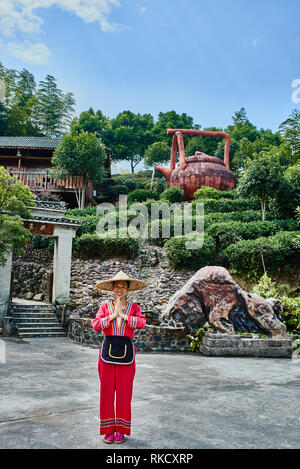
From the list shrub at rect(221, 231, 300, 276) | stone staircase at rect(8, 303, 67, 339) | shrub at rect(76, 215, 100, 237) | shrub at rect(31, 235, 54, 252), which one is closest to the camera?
stone staircase at rect(8, 303, 67, 339)

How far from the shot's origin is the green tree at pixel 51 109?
131 ft

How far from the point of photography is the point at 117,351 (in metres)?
3.26

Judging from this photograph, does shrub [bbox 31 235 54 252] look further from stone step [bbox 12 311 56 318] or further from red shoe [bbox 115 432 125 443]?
red shoe [bbox 115 432 125 443]

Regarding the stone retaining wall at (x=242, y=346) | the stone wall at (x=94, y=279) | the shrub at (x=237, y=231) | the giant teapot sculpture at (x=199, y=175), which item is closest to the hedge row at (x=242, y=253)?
the shrub at (x=237, y=231)

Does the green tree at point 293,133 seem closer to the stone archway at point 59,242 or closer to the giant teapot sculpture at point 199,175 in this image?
the giant teapot sculpture at point 199,175

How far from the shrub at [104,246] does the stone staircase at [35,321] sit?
4170mm

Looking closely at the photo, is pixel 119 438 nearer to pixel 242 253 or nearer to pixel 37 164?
pixel 242 253

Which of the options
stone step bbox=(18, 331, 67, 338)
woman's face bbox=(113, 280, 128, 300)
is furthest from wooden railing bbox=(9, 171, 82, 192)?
woman's face bbox=(113, 280, 128, 300)

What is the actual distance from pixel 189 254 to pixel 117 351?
40.0 feet

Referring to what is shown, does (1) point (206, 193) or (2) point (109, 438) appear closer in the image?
(2) point (109, 438)

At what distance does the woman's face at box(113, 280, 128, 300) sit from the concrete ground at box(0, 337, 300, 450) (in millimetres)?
1193

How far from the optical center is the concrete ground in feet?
10.2

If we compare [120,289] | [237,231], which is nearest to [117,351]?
[120,289]
